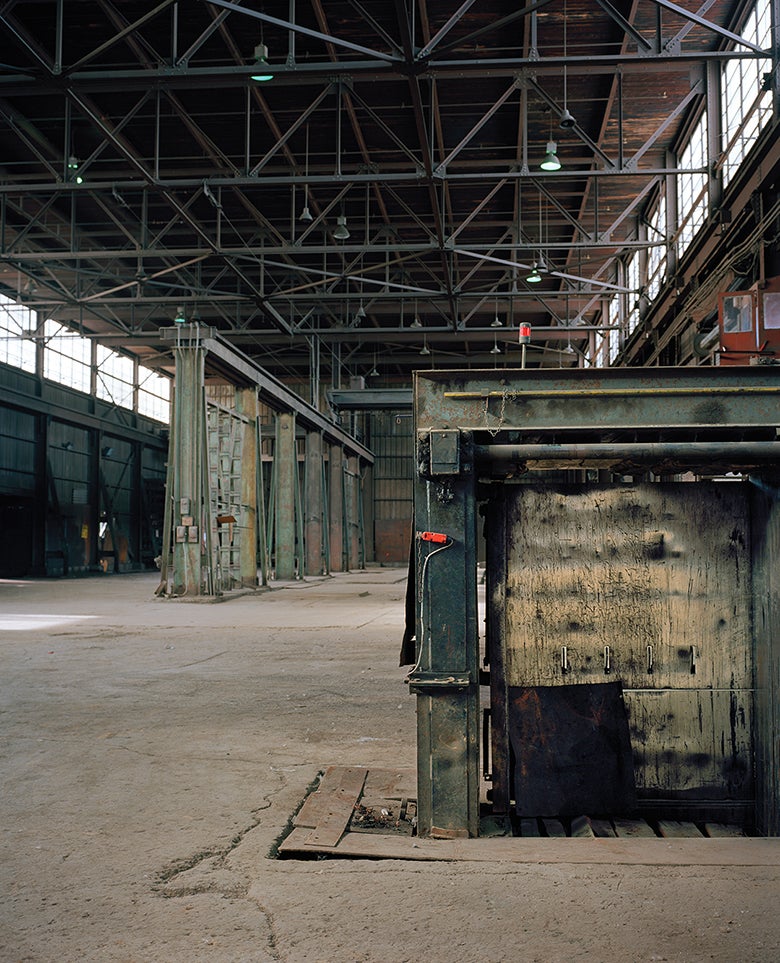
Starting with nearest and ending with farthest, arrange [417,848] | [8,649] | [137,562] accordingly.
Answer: [417,848] → [8,649] → [137,562]

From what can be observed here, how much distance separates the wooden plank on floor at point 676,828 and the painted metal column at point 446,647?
83 cm

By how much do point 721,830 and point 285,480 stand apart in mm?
20064

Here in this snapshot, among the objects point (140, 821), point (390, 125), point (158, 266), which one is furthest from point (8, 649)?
point (158, 266)

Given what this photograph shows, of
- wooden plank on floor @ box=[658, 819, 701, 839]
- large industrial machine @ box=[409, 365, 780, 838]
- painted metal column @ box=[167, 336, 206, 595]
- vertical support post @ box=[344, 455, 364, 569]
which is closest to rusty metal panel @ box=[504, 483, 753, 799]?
large industrial machine @ box=[409, 365, 780, 838]

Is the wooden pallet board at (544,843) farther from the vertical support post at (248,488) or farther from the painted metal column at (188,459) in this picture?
the vertical support post at (248,488)

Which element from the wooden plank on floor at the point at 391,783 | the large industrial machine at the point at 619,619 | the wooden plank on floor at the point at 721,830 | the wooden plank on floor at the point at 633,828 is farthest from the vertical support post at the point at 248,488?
the wooden plank on floor at the point at 721,830

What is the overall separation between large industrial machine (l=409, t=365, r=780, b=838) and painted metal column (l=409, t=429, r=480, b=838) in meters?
0.06

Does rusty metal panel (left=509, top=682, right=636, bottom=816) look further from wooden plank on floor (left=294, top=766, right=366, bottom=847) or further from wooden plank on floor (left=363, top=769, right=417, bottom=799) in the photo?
wooden plank on floor (left=294, top=766, right=366, bottom=847)

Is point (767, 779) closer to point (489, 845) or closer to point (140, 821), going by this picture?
point (489, 845)

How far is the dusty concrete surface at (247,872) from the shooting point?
2557 millimetres

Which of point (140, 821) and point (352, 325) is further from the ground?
point (352, 325)

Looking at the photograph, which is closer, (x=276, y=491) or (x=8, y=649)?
(x=8, y=649)

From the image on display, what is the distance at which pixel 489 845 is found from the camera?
338 cm

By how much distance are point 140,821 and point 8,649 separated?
6020 mm
